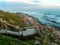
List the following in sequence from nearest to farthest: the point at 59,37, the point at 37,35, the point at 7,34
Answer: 1. the point at 7,34
2. the point at 37,35
3. the point at 59,37

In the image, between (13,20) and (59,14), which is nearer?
(13,20)

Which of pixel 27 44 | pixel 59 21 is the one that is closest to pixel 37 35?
pixel 27 44

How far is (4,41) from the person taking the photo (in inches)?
572

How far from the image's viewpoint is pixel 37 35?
61.7ft

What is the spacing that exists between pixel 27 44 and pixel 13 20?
8300 millimetres

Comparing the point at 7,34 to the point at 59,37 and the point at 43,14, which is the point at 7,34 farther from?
the point at 43,14

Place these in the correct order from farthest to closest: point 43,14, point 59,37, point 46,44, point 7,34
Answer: point 43,14
point 59,37
point 7,34
point 46,44

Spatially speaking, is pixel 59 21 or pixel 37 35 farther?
pixel 59 21

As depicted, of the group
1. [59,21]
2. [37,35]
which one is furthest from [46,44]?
[59,21]

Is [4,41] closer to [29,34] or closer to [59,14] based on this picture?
[29,34]

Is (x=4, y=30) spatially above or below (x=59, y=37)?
above

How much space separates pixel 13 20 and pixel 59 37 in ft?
12.6

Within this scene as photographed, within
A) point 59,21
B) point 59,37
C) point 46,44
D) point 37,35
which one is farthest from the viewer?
point 59,21

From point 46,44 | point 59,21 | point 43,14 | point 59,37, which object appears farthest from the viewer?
point 43,14
